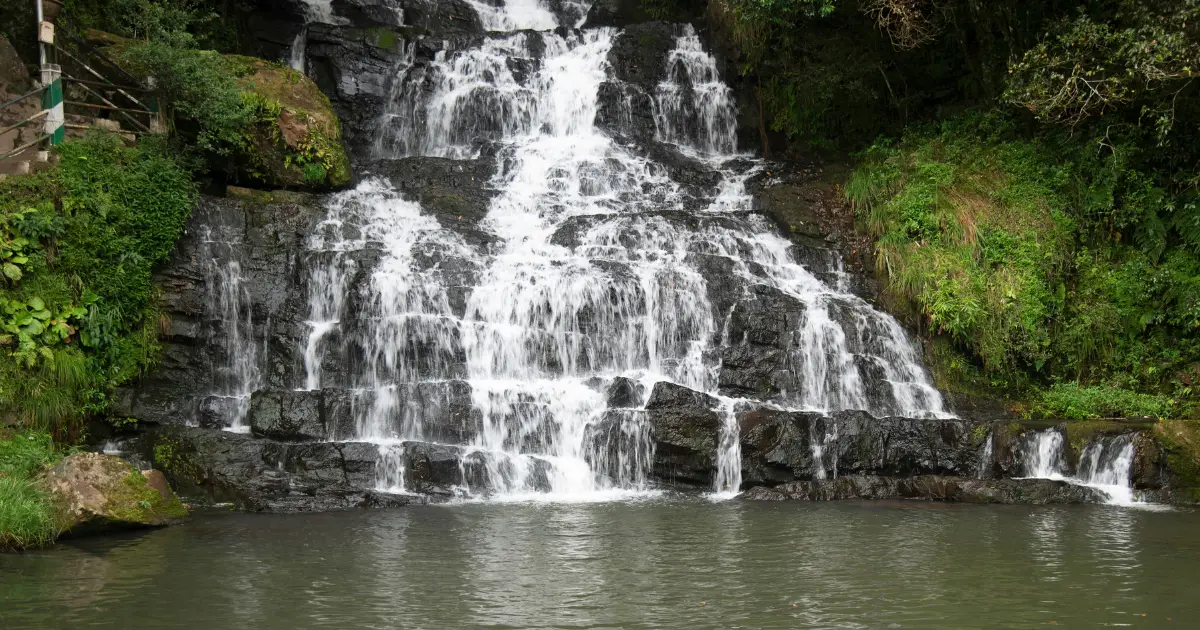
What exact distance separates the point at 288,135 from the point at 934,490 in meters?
12.9

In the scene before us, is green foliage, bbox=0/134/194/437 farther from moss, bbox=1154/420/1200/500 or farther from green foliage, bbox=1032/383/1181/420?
moss, bbox=1154/420/1200/500

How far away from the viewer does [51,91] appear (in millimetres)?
14219

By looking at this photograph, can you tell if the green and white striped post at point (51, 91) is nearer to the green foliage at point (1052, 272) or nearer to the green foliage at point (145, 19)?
the green foliage at point (145, 19)

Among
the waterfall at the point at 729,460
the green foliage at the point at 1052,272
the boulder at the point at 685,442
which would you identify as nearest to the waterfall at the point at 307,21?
the green foliage at the point at 1052,272

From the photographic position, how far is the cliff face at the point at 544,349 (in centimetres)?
1249

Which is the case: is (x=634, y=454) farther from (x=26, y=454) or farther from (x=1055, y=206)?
(x=1055, y=206)

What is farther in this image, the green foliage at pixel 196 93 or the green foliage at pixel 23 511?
the green foliage at pixel 196 93

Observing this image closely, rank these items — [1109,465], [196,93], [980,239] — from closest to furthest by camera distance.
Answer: [1109,465] < [980,239] < [196,93]

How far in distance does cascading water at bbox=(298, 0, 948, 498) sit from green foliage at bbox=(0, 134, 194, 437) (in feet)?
8.00

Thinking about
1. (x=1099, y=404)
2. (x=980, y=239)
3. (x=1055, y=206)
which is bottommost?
(x=1099, y=404)

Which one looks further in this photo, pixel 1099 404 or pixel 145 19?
pixel 145 19

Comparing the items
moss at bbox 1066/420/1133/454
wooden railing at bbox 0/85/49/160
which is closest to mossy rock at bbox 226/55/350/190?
wooden railing at bbox 0/85/49/160

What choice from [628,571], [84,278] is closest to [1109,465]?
[628,571]

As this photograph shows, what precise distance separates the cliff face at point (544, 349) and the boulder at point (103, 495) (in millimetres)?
1355
